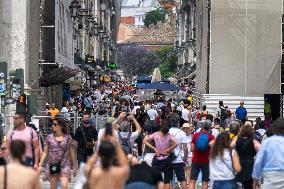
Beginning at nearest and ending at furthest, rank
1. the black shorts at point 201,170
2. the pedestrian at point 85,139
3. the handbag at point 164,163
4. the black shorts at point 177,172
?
the black shorts at point 201,170, the handbag at point 164,163, the black shorts at point 177,172, the pedestrian at point 85,139

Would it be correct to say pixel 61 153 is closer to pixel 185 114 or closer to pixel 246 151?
pixel 246 151

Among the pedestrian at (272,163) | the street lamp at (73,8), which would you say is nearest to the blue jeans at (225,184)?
the pedestrian at (272,163)

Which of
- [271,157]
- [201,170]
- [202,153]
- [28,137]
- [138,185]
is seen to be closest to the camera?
[138,185]

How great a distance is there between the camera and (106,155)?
10.4 metres

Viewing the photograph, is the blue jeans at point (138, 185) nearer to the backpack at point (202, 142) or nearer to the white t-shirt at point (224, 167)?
the white t-shirt at point (224, 167)

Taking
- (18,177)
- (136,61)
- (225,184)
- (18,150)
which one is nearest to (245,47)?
(225,184)

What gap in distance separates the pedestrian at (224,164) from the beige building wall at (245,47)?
25547 millimetres

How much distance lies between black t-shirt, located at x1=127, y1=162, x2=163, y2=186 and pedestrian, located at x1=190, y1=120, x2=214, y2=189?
597cm

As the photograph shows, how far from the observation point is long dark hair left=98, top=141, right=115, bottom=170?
10.4 metres

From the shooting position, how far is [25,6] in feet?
96.2

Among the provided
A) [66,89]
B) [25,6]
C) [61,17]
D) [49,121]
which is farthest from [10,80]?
[66,89]

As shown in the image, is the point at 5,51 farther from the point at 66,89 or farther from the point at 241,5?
the point at 66,89

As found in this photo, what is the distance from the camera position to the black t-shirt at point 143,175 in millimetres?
10891

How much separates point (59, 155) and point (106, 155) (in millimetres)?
5595
